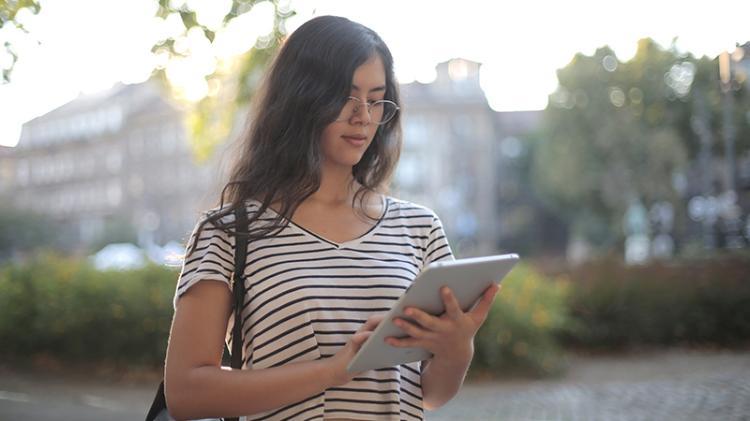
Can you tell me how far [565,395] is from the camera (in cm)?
870

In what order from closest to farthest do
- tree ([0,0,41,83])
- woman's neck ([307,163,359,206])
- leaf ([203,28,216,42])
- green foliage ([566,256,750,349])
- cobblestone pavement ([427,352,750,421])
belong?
woman's neck ([307,163,359,206]), tree ([0,0,41,83]), leaf ([203,28,216,42]), cobblestone pavement ([427,352,750,421]), green foliage ([566,256,750,349])

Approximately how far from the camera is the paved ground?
748 cm

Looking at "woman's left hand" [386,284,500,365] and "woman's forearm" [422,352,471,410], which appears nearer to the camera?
"woman's left hand" [386,284,500,365]

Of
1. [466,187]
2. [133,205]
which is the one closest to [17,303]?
[466,187]

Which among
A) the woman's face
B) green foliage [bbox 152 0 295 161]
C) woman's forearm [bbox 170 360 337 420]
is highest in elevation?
green foliage [bbox 152 0 295 161]

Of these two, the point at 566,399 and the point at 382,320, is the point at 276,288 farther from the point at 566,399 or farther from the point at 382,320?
the point at 566,399

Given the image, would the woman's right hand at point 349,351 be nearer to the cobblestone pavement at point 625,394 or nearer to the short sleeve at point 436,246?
the short sleeve at point 436,246

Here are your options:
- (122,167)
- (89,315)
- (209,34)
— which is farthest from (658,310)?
(122,167)

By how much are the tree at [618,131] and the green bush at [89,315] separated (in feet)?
61.4

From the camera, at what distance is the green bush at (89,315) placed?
964 cm

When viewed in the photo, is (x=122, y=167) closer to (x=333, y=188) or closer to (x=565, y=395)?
Answer: (x=565, y=395)

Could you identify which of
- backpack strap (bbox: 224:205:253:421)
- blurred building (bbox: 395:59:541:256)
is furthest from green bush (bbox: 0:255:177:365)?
blurred building (bbox: 395:59:541:256)

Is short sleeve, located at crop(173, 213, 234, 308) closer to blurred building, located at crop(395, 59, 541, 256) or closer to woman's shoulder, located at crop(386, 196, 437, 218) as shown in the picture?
woman's shoulder, located at crop(386, 196, 437, 218)

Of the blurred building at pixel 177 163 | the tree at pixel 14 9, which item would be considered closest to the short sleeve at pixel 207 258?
the tree at pixel 14 9
